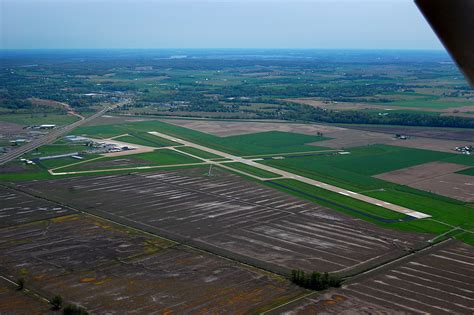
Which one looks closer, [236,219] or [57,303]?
[57,303]

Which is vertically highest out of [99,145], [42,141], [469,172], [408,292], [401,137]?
[401,137]

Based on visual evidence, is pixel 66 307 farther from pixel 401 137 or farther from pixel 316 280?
pixel 401 137

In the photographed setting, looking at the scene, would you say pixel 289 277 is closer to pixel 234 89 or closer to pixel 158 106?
pixel 158 106

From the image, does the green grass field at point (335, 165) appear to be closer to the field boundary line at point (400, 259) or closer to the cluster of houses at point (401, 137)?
the field boundary line at point (400, 259)

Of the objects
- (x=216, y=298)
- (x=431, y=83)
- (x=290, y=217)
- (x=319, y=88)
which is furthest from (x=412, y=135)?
(x=431, y=83)

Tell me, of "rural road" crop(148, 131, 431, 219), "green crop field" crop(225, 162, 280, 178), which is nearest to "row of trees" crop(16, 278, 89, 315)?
"rural road" crop(148, 131, 431, 219)

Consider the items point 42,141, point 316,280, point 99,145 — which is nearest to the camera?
point 316,280

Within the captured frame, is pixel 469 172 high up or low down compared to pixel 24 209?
up

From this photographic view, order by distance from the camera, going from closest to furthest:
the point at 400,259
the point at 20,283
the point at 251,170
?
1. the point at 20,283
2. the point at 400,259
3. the point at 251,170

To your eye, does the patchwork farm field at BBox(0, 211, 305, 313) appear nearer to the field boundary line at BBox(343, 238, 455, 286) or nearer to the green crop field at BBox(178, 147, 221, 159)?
the field boundary line at BBox(343, 238, 455, 286)

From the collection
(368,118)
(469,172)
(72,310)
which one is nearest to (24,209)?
(72,310)
